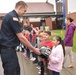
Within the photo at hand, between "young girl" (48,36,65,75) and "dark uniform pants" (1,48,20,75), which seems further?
"young girl" (48,36,65,75)

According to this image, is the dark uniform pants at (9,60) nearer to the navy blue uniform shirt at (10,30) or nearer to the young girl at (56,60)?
the navy blue uniform shirt at (10,30)

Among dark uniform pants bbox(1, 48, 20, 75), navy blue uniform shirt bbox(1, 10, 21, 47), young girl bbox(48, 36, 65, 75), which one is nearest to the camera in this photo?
navy blue uniform shirt bbox(1, 10, 21, 47)

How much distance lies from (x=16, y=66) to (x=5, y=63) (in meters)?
0.25

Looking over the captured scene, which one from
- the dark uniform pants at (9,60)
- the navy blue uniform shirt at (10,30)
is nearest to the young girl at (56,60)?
the dark uniform pants at (9,60)

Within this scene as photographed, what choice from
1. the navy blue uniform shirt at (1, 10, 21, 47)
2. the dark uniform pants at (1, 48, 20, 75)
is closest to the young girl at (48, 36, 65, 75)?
the dark uniform pants at (1, 48, 20, 75)

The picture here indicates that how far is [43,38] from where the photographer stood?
6.21m

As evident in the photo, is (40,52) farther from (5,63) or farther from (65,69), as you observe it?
(65,69)

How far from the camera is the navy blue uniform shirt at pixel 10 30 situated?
4332 millimetres

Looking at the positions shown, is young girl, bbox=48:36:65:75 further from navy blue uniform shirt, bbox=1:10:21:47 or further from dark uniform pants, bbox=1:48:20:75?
navy blue uniform shirt, bbox=1:10:21:47

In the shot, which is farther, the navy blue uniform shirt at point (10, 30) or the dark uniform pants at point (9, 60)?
the dark uniform pants at point (9, 60)

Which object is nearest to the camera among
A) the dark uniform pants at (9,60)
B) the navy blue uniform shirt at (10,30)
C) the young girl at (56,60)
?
the navy blue uniform shirt at (10,30)

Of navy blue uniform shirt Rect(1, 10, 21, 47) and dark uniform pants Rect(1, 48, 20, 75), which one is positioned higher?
navy blue uniform shirt Rect(1, 10, 21, 47)

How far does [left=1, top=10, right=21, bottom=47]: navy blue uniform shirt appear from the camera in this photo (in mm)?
4332

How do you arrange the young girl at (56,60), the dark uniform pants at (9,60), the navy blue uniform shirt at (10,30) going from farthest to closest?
1. the young girl at (56,60)
2. the dark uniform pants at (9,60)
3. the navy blue uniform shirt at (10,30)
